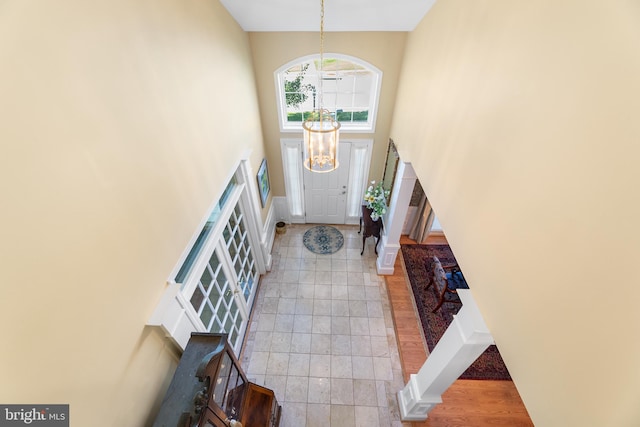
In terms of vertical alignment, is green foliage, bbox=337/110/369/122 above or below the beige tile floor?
above

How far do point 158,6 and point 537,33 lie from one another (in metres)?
2.09

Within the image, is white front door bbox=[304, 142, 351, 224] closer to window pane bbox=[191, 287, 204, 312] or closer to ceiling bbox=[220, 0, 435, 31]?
ceiling bbox=[220, 0, 435, 31]

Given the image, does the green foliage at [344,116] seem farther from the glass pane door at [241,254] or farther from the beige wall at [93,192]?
the beige wall at [93,192]

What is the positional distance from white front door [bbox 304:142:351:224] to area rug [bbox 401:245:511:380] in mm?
1488

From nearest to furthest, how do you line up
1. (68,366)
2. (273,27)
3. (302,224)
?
(68,366), (273,27), (302,224)

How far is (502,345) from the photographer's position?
4.94 ft

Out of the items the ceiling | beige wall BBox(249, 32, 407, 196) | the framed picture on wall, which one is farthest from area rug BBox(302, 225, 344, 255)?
the ceiling

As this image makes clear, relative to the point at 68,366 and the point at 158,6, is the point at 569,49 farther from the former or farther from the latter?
the point at 68,366

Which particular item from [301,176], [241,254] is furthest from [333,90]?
[241,254]

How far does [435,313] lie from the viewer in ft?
12.7

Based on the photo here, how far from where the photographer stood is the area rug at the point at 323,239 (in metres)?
4.91

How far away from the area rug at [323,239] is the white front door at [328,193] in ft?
0.67

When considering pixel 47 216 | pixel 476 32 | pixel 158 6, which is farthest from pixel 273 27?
pixel 47 216

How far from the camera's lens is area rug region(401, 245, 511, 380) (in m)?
3.30
